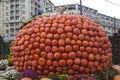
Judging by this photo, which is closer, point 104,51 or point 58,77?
point 58,77

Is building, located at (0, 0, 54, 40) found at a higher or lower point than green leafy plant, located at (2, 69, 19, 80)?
higher

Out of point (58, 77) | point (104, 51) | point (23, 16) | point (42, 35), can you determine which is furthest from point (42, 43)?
point (23, 16)

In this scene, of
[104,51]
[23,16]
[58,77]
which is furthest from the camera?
[23,16]

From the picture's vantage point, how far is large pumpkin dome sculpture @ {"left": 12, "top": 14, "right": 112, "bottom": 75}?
→ 19.9 ft

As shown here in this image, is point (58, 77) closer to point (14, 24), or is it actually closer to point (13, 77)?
point (13, 77)

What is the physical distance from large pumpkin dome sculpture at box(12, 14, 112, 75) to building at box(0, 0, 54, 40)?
10282 centimetres

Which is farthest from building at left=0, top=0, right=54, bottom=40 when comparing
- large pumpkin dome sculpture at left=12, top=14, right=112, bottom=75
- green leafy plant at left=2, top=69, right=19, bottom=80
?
large pumpkin dome sculpture at left=12, top=14, right=112, bottom=75

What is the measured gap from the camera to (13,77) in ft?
21.1

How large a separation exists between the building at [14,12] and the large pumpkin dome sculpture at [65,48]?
10282 centimetres

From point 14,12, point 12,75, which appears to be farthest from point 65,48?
point 14,12

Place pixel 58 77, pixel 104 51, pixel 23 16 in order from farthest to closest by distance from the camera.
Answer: pixel 23 16 < pixel 104 51 < pixel 58 77

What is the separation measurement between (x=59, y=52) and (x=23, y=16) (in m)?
106

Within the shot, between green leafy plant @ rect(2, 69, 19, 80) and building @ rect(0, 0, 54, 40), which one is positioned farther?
building @ rect(0, 0, 54, 40)

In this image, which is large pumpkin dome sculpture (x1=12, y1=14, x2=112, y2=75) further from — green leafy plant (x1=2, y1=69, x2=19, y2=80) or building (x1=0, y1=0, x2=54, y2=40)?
building (x1=0, y1=0, x2=54, y2=40)
